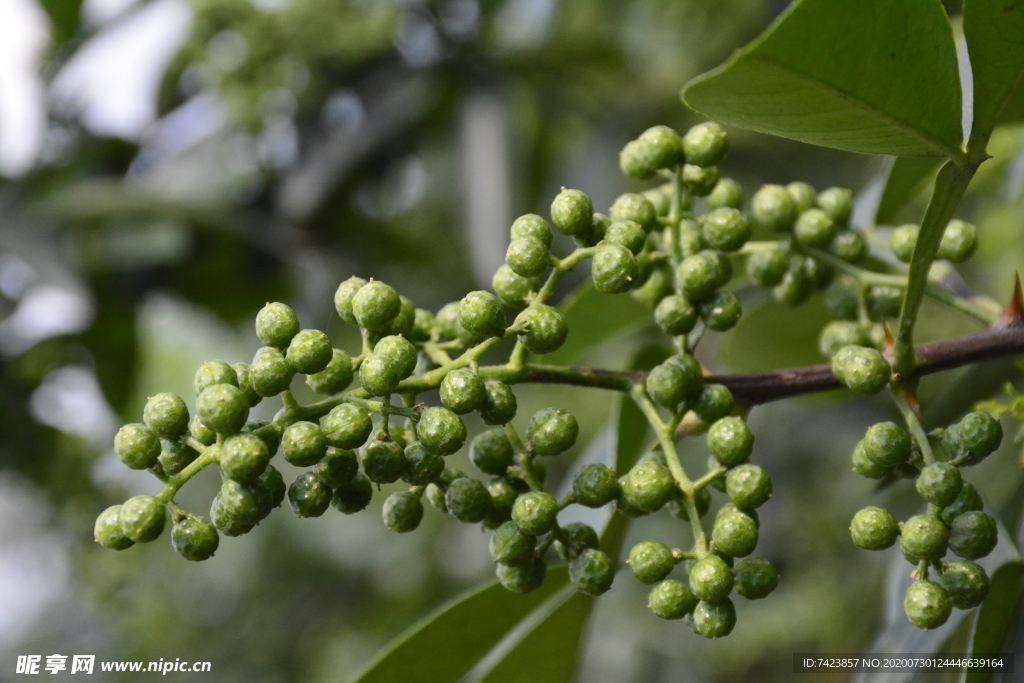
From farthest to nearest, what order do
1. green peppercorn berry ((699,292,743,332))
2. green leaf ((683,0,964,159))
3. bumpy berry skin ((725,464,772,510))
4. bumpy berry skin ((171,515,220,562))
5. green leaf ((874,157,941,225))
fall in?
green leaf ((874,157,941,225))
green peppercorn berry ((699,292,743,332))
bumpy berry skin ((725,464,772,510))
bumpy berry skin ((171,515,220,562))
green leaf ((683,0,964,159))

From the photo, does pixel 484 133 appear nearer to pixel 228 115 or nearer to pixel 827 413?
pixel 228 115

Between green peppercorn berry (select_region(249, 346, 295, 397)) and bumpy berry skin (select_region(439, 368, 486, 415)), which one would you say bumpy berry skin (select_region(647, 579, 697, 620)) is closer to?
bumpy berry skin (select_region(439, 368, 486, 415))

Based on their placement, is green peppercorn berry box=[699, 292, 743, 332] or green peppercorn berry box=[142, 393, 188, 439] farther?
green peppercorn berry box=[699, 292, 743, 332]

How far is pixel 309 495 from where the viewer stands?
961 millimetres

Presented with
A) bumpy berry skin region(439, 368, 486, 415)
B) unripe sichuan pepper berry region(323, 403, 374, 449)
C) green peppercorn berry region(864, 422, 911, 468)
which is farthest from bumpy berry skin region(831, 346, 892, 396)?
unripe sichuan pepper berry region(323, 403, 374, 449)

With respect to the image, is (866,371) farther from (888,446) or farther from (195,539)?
(195,539)

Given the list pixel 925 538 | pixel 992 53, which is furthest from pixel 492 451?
pixel 992 53

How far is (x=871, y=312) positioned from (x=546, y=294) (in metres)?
0.58

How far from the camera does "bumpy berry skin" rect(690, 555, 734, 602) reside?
1.00 meters

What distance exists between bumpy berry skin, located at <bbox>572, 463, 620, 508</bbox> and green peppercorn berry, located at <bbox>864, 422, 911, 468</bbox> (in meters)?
0.31

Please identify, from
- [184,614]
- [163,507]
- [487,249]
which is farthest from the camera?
[184,614]

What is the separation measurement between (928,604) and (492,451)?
1.75 feet

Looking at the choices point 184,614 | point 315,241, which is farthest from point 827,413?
point 184,614

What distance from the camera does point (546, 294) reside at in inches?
41.9
